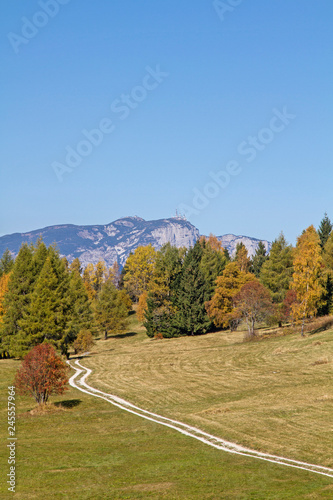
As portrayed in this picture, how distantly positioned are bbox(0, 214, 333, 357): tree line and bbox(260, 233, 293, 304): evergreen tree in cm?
18

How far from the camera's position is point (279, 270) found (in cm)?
9019

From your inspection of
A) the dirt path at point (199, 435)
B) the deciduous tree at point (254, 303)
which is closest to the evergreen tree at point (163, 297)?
the deciduous tree at point (254, 303)

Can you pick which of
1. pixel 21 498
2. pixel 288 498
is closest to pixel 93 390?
pixel 21 498

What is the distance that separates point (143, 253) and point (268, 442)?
9566 cm

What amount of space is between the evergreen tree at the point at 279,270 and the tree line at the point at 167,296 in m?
0.18

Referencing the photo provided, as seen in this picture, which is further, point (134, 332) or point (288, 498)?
point (134, 332)

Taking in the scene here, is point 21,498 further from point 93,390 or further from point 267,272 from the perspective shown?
point 267,272

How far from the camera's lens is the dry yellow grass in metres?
27.3

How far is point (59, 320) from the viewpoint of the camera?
6134cm

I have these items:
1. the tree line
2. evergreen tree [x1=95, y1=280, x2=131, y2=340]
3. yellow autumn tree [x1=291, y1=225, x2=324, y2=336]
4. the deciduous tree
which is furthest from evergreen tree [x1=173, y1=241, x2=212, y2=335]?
yellow autumn tree [x1=291, y1=225, x2=324, y2=336]

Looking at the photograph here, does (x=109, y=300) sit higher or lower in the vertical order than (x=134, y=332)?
higher

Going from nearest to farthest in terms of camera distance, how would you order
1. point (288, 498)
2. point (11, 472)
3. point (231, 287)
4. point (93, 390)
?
point (288, 498), point (11, 472), point (93, 390), point (231, 287)

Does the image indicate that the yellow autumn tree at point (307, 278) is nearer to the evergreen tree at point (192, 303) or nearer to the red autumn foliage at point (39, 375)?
the evergreen tree at point (192, 303)

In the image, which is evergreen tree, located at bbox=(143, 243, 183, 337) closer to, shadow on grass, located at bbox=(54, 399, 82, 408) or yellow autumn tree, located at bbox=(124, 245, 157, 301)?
yellow autumn tree, located at bbox=(124, 245, 157, 301)
